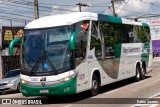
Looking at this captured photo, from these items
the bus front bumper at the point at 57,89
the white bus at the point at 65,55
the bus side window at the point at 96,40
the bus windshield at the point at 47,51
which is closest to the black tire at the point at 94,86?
the white bus at the point at 65,55

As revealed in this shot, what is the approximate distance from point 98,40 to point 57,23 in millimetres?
2466

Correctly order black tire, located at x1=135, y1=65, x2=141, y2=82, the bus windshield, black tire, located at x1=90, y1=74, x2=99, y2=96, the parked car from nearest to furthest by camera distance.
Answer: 1. the bus windshield
2. black tire, located at x1=90, y1=74, x2=99, y2=96
3. the parked car
4. black tire, located at x1=135, y1=65, x2=141, y2=82

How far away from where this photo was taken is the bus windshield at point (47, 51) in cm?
1357

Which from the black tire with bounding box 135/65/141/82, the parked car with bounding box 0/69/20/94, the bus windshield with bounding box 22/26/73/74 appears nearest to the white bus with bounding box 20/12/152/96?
the bus windshield with bounding box 22/26/73/74

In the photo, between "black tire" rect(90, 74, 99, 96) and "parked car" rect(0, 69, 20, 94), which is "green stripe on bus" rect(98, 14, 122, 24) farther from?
"parked car" rect(0, 69, 20, 94)

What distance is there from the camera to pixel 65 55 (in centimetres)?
1360

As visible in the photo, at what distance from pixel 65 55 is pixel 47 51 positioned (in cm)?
68

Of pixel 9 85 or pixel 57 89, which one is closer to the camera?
pixel 57 89

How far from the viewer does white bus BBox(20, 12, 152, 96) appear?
13539 millimetres

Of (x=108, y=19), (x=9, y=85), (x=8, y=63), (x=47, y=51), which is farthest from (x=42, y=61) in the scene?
A: (x=8, y=63)

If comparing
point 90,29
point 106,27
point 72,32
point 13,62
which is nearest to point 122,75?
point 106,27

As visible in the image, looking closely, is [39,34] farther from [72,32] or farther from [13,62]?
[13,62]

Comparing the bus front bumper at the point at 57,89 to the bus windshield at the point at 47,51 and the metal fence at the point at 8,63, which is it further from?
the metal fence at the point at 8,63

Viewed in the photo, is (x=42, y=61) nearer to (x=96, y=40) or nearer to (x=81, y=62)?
(x=81, y=62)
